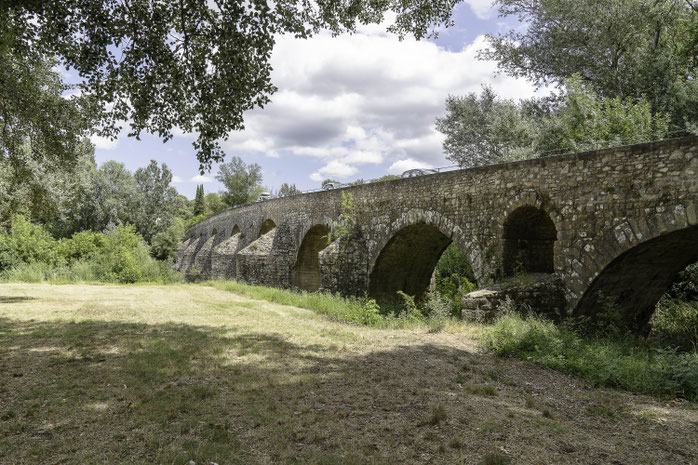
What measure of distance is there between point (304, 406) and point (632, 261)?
7628mm

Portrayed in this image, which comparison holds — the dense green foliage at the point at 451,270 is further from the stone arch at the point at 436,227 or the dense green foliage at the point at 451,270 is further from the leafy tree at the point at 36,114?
the leafy tree at the point at 36,114

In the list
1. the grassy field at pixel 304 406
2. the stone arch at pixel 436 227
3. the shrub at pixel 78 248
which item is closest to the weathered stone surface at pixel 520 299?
the grassy field at pixel 304 406

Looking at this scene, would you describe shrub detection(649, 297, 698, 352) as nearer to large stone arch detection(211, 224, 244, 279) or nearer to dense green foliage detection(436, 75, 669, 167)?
dense green foliage detection(436, 75, 669, 167)

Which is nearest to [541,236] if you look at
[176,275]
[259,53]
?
[259,53]

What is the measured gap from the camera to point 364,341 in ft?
25.6

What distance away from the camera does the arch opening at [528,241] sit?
1069 centimetres

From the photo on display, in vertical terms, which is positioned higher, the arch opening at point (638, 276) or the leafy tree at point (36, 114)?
the leafy tree at point (36, 114)

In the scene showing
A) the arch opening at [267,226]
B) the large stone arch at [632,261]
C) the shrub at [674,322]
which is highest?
the arch opening at [267,226]

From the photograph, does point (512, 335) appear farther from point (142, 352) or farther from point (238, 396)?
point (142, 352)

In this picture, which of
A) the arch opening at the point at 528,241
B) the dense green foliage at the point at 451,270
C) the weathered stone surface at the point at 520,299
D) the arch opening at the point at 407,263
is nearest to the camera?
the weathered stone surface at the point at 520,299

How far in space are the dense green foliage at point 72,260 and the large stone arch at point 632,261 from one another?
62.5 ft

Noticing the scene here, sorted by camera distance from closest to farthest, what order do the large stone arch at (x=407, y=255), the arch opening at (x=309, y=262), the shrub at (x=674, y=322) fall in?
the shrub at (x=674, y=322) < the large stone arch at (x=407, y=255) < the arch opening at (x=309, y=262)

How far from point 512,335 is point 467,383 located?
7.34 ft

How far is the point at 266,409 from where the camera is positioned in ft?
14.0
